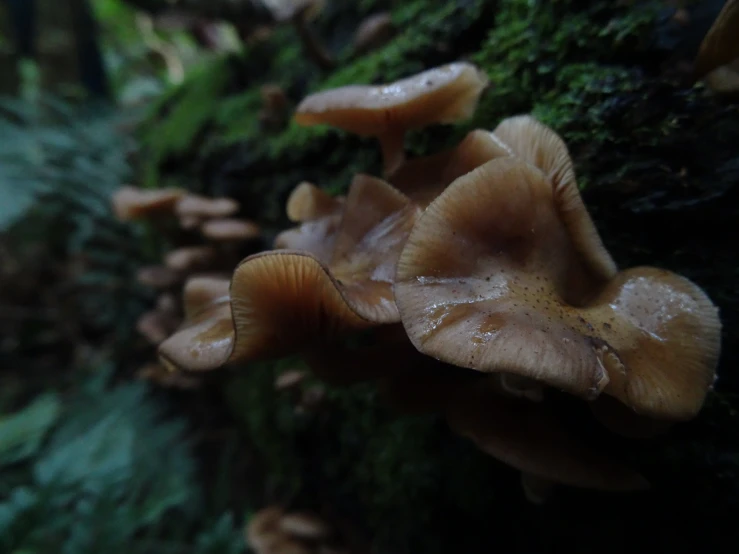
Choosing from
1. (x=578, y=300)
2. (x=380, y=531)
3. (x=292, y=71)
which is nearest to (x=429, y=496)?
(x=380, y=531)

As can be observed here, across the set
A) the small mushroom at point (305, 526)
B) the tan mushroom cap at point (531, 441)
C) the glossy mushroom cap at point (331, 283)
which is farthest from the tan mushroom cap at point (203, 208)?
the tan mushroom cap at point (531, 441)

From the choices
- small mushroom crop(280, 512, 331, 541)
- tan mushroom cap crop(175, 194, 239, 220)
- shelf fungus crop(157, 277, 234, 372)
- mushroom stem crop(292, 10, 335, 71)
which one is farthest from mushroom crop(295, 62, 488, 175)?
small mushroom crop(280, 512, 331, 541)

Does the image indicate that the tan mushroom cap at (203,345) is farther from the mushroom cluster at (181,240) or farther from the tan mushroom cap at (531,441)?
the mushroom cluster at (181,240)

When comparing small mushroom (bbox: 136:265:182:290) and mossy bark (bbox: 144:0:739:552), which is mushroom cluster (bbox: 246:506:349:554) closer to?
mossy bark (bbox: 144:0:739:552)

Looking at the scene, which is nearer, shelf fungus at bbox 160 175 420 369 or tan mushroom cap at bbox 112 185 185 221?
shelf fungus at bbox 160 175 420 369

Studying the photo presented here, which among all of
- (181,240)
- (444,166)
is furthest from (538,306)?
(181,240)

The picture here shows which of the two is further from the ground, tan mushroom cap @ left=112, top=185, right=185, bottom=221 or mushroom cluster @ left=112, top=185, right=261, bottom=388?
tan mushroom cap @ left=112, top=185, right=185, bottom=221

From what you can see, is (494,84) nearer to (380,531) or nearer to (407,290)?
(407,290)
